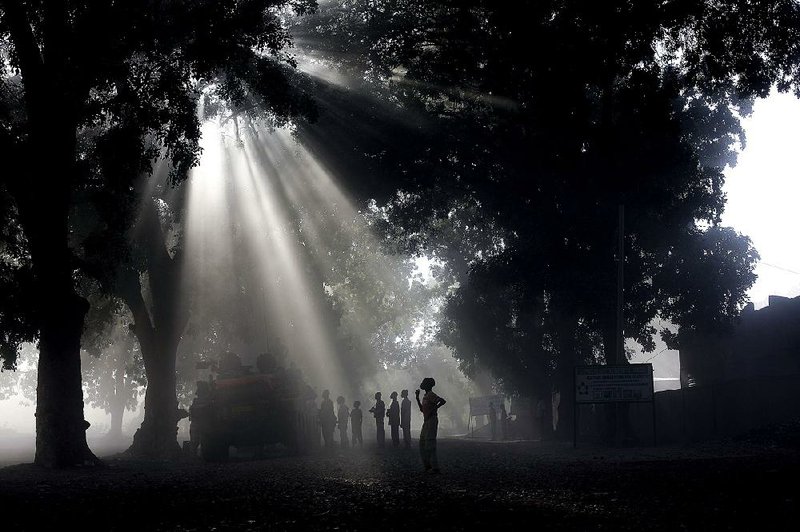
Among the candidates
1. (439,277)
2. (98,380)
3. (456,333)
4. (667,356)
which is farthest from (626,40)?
(667,356)

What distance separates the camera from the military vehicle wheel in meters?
23.3

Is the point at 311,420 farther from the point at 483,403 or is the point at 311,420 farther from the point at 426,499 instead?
the point at 483,403

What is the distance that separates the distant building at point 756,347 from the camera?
44.2 meters

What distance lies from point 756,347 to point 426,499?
4018cm

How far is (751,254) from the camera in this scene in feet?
110

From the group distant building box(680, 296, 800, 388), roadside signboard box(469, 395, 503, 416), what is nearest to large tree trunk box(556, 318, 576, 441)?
distant building box(680, 296, 800, 388)

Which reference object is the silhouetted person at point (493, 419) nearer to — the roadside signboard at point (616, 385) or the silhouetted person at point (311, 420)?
the silhouetted person at point (311, 420)

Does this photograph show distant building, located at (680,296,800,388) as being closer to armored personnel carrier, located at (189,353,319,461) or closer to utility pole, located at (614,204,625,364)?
utility pole, located at (614,204,625,364)

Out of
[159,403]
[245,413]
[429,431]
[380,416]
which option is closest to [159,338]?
[159,403]

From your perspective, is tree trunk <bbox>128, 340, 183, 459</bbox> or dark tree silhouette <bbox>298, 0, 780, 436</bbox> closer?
dark tree silhouette <bbox>298, 0, 780, 436</bbox>

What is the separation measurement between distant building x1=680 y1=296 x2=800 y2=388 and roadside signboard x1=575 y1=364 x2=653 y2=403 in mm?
16366

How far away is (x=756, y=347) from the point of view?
4672 cm

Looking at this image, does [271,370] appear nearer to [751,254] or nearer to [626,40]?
[626,40]

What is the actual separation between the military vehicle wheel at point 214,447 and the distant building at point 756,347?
26545 millimetres
